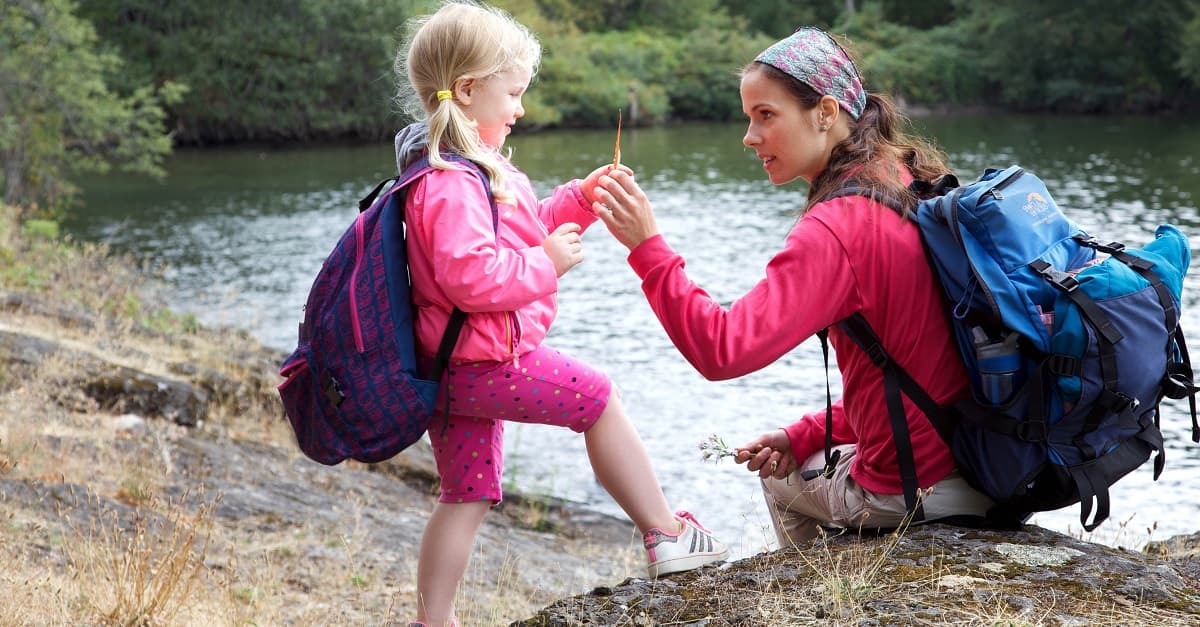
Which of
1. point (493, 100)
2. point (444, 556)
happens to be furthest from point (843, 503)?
point (493, 100)

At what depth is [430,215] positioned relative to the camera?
295 centimetres

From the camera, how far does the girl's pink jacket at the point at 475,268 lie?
113 inches

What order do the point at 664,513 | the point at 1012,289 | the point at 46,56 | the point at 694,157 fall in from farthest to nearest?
the point at 694,157, the point at 46,56, the point at 664,513, the point at 1012,289

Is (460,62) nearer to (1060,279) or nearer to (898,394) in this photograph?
(898,394)

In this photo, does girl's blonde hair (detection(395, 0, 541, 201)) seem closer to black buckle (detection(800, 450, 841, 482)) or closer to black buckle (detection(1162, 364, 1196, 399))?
black buckle (detection(800, 450, 841, 482))

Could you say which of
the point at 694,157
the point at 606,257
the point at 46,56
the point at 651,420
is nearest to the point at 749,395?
the point at 651,420

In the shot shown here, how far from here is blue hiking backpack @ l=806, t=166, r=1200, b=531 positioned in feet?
8.78

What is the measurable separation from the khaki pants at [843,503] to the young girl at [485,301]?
1.07 ft

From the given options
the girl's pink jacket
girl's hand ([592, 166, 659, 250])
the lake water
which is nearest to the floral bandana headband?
girl's hand ([592, 166, 659, 250])

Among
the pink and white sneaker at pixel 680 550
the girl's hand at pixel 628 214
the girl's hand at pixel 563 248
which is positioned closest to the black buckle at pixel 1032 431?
the pink and white sneaker at pixel 680 550

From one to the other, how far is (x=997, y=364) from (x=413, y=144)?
1.58 metres

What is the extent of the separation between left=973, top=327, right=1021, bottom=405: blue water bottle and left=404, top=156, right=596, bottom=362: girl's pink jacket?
1.07m

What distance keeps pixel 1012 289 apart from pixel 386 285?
59.2 inches

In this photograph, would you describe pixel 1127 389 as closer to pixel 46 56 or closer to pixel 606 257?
pixel 606 257
